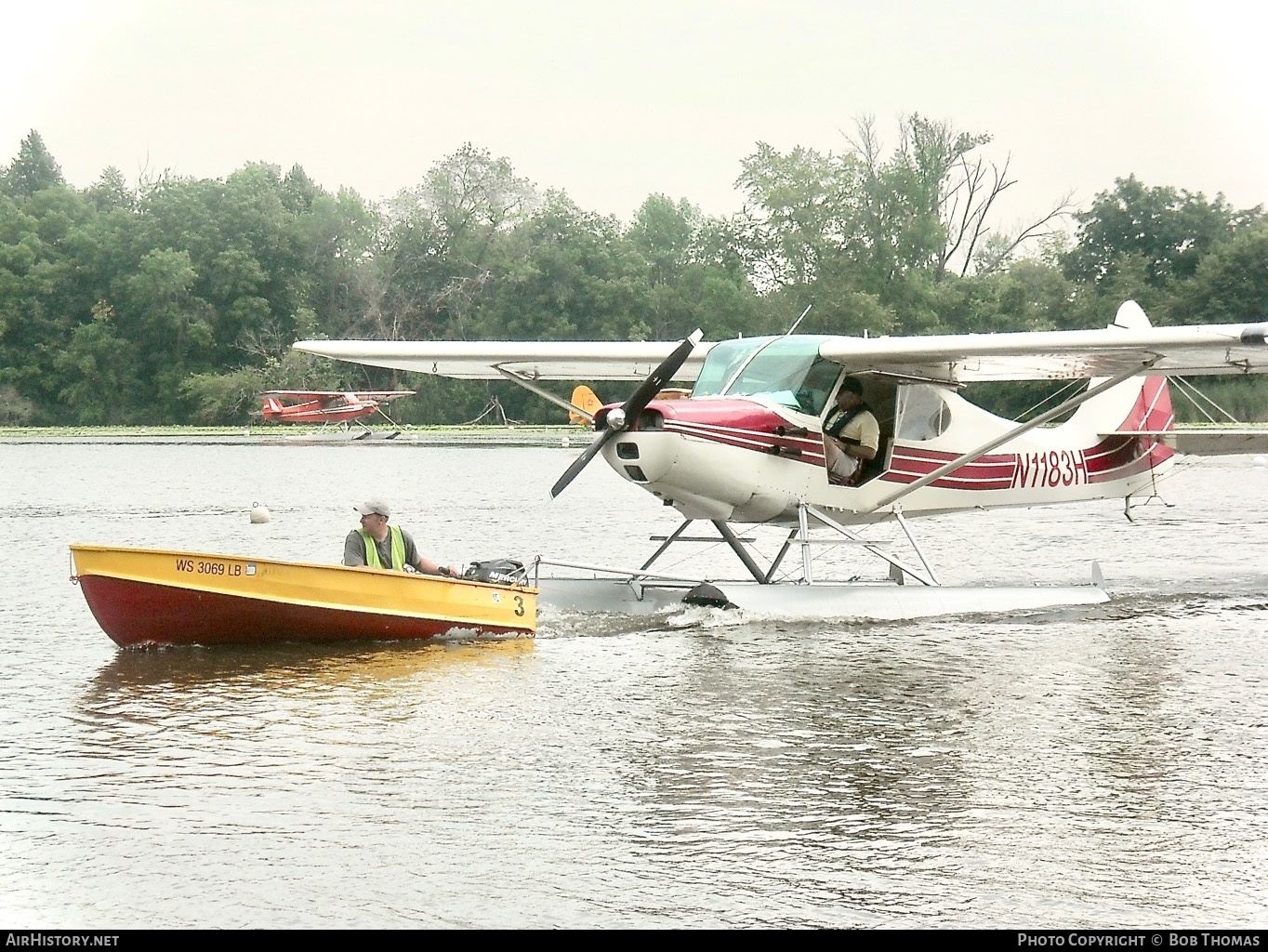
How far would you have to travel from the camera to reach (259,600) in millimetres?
10312

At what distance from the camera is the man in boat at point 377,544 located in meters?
11.0

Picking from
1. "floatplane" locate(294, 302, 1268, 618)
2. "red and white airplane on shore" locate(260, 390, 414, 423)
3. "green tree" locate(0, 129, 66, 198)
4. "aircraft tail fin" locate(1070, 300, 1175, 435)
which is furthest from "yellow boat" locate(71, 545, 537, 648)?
"green tree" locate(0, 129, 66, 198)

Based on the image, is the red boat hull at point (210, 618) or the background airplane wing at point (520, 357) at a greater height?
the background airplane wing at point (520, 357)

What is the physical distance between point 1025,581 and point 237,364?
5807cm

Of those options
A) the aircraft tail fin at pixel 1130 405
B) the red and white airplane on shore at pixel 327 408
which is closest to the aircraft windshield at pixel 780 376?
the aircraft tail fin at pixel 1130 405

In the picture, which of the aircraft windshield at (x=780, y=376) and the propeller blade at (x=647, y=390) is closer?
the propeller blade at (x=647, y=390)

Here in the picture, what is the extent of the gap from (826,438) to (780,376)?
2.06 feet

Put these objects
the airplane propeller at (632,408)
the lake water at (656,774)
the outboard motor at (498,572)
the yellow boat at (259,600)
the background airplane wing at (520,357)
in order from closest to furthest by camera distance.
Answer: the lake water at (656,774)
the yellow boat at (259,600)
the airplane propeller at (632,408)
the outboard motor at (498,572)
the background airplane wing at (520,357)

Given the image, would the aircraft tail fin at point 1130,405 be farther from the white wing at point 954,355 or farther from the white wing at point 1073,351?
the white wing at point 1073,351

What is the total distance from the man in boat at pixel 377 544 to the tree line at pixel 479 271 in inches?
1868

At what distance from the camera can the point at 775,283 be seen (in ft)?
212

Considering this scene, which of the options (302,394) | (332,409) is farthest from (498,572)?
(332,409)

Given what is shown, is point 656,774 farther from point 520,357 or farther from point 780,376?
point 520,357

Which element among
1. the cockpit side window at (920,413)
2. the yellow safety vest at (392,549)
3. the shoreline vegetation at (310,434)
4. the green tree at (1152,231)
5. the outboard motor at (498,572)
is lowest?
the outboard motor at (498,572)
